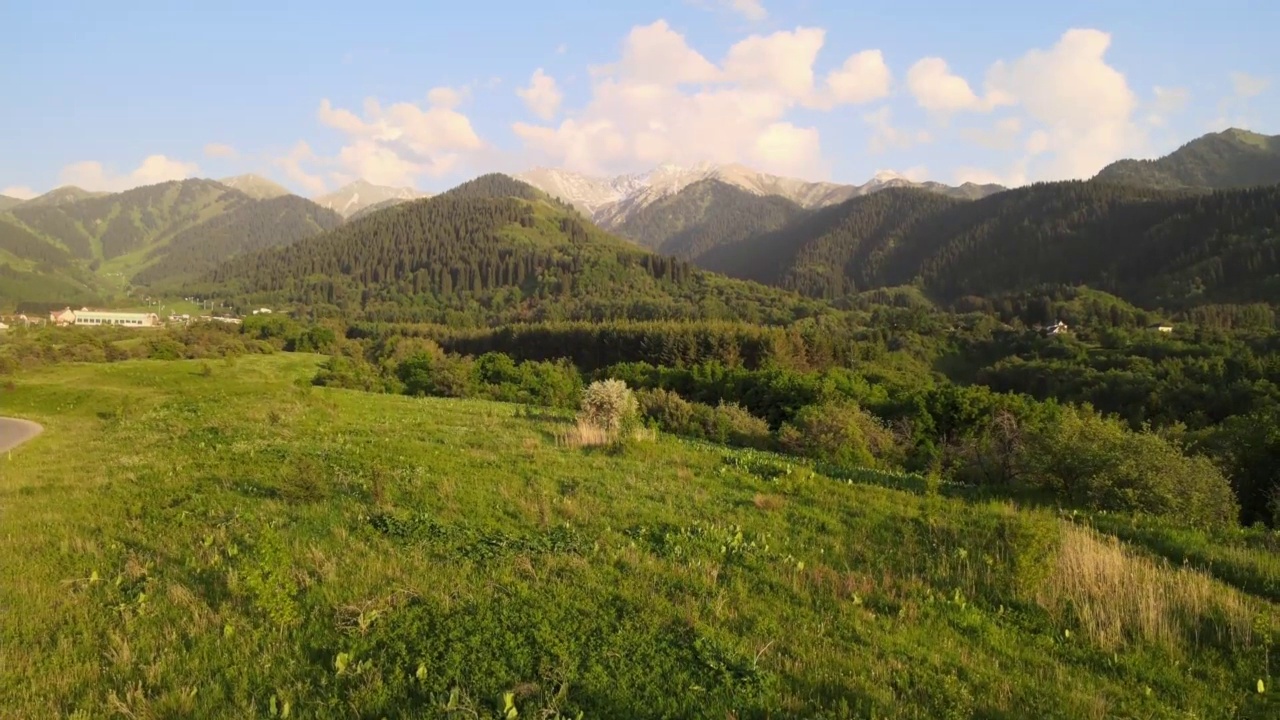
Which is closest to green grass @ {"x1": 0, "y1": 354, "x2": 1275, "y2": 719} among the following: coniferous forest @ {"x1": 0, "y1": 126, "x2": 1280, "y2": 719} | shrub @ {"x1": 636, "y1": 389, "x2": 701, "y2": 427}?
coniferous forest @ {"x1": 0, "y1": 126, "x2": 1280, "y2": 719}

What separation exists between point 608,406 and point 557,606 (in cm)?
1431

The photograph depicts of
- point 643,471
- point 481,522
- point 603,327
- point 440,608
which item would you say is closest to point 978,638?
point 440,608

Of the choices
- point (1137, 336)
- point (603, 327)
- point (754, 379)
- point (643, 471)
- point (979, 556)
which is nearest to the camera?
point (979, 556)

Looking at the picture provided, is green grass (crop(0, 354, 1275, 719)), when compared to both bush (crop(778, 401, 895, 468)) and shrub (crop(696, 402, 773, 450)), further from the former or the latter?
shrub (crop(696, 402, 773, 450))

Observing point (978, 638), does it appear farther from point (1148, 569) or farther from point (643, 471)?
point (643, 471)

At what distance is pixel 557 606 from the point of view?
22.0 ft

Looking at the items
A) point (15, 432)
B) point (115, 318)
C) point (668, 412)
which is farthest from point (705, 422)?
point (115, 318)

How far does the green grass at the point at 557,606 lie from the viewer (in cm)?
537

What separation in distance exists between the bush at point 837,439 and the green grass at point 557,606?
1269cm

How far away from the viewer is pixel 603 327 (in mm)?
108438

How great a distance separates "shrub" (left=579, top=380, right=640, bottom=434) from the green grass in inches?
277

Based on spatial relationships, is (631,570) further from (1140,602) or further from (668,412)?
(668,412)

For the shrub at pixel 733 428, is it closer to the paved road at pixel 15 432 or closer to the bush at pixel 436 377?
the paved road at pixel 15 432

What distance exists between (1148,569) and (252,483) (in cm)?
1413
